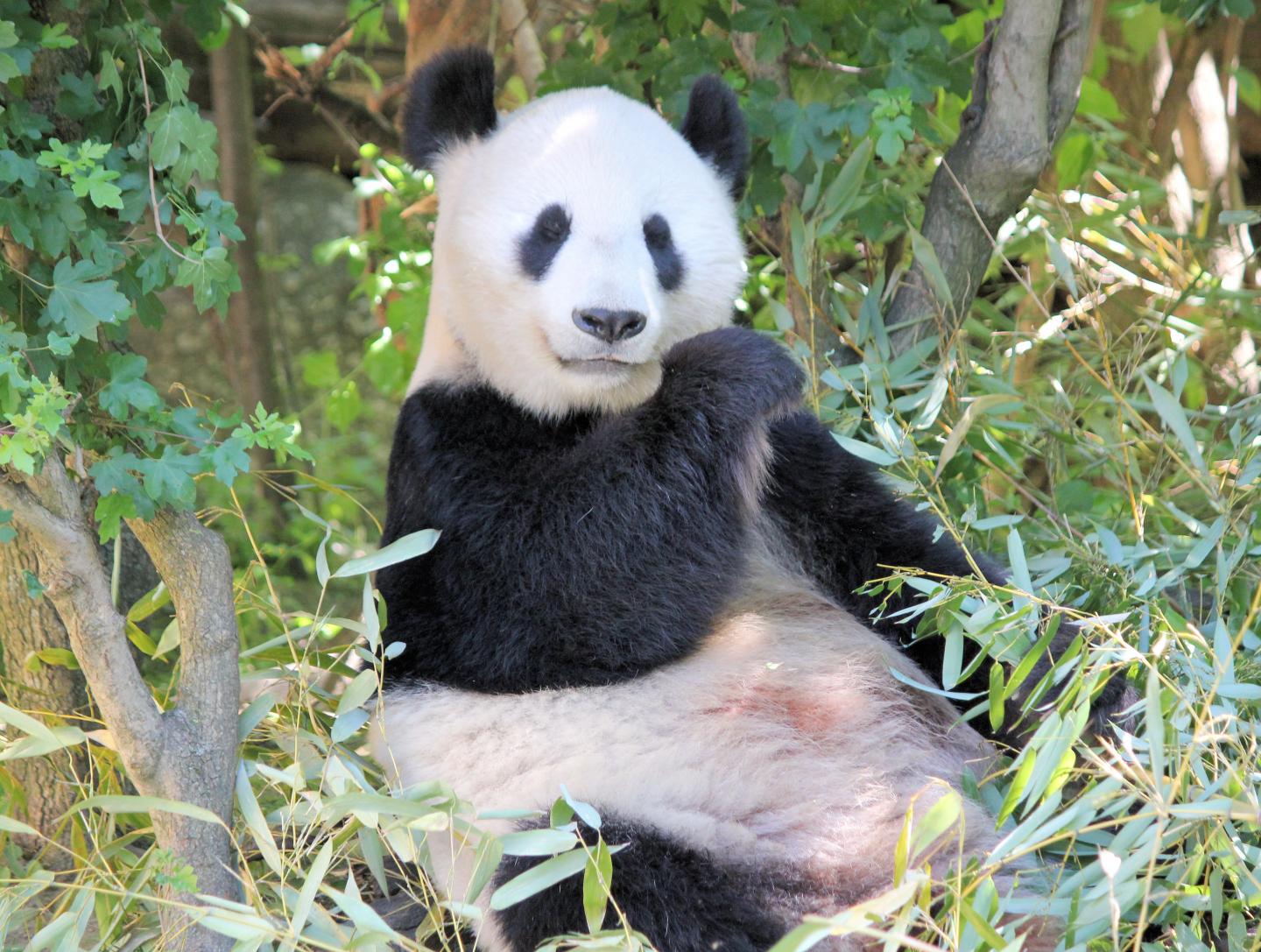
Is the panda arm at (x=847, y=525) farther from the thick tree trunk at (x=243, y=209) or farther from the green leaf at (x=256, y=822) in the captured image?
the thick tree trunk at (x=243, y=209)

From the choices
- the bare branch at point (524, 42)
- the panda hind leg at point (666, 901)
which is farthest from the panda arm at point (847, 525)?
the bare branch at point (524, 42)

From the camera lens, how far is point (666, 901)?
2088 millimetres

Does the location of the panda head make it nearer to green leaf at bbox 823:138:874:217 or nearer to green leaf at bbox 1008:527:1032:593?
green leaf at bbox 823:138:874:217

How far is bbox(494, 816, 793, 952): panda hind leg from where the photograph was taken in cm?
206

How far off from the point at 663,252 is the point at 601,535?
60 cm

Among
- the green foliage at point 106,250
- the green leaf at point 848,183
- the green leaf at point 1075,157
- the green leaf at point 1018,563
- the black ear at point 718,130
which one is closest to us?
the green foliage at point 106,250

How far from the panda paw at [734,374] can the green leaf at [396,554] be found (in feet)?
1.72

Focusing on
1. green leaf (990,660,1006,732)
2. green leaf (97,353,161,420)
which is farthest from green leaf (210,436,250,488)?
green leaf (990,660,1006,732)

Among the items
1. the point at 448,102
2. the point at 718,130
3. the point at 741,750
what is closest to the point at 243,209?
the point at 448,102

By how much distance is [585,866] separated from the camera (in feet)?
6.45

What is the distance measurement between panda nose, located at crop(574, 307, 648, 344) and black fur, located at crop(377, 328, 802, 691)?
0.16 m

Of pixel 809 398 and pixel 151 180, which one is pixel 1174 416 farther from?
pixel 151 180

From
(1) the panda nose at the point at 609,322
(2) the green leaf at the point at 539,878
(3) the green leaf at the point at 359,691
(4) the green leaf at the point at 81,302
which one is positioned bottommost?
(2) the green leaf at the point at 539,878

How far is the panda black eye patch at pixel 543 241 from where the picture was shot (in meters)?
2.51
